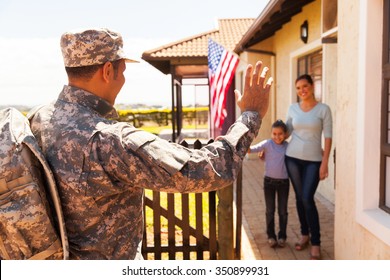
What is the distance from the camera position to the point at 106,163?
1415 millimetres

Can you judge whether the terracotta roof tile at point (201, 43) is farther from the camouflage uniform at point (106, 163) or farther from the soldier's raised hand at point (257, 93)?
the camouflage uniform at point (106, 163)

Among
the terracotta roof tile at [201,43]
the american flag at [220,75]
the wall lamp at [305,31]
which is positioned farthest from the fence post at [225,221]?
the terracotta roof tile at [201,43]

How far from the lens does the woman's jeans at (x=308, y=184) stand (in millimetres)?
3943

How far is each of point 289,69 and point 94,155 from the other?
7693mm

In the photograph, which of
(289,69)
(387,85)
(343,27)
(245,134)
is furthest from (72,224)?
(289,69)

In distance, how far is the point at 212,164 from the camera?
1442 millimetres

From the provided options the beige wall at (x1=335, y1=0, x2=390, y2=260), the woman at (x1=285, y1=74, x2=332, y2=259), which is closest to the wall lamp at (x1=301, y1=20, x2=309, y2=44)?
the woman at (x1=285, y1=74, x2=332, y2=259)

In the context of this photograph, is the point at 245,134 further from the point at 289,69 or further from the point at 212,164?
the point at 289,69

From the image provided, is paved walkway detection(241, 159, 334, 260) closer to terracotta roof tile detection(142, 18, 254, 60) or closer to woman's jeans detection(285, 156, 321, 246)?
woman's jeans detection(285, 156, 321, 246)

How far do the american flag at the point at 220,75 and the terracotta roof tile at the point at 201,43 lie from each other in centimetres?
600
